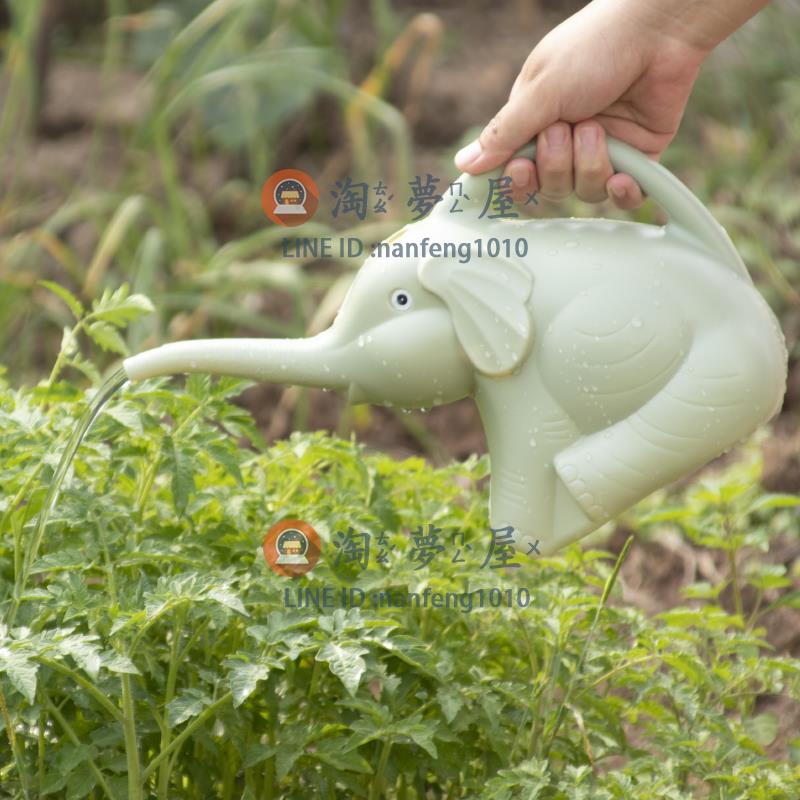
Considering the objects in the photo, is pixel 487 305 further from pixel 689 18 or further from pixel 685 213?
pixel 689 18

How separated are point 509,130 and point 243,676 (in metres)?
0.66

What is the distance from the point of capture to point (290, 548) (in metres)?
1.66

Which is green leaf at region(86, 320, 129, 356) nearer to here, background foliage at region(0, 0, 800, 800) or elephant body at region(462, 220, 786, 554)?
background foliage at region(0, 0, 800, 800)

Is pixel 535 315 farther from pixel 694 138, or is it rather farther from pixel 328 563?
pixel 694 138

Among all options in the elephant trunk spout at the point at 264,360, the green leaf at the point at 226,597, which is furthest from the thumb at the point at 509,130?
the green leaf at the point at 226,597

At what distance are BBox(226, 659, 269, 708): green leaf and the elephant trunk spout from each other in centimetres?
31

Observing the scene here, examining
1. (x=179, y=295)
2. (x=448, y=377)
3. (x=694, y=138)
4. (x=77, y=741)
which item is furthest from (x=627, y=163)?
(x=694, y=138)

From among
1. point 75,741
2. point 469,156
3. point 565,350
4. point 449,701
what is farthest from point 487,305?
point 75,741

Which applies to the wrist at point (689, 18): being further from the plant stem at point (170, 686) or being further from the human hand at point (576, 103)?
the plant stem at point (170, 686)

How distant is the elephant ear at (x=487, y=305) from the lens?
4.91ft

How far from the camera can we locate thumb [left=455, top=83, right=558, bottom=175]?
1587 millimetres

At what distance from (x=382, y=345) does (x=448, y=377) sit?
81 mm

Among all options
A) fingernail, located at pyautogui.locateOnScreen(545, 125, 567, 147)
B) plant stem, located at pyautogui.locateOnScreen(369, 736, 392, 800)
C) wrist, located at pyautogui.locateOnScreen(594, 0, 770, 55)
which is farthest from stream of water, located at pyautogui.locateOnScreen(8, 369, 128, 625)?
wrist, located at pyautogui.locateOnScreen(594, 0, 770, 55)

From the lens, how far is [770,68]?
4152mm
